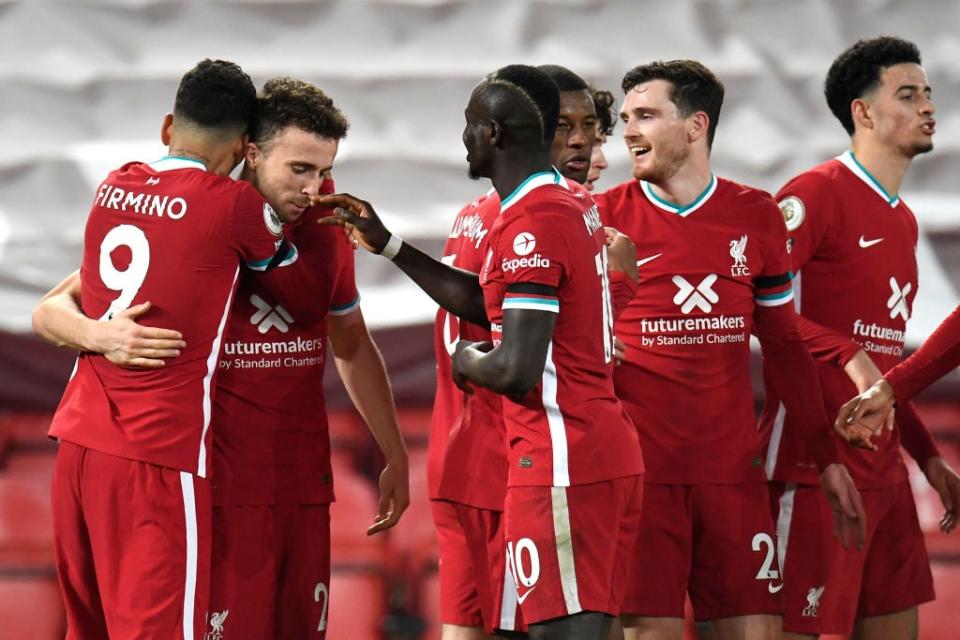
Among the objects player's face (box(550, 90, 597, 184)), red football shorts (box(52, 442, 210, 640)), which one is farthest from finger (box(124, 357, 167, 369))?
player's face (box(550, 90, 597, 184))

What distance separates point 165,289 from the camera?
10.3ft

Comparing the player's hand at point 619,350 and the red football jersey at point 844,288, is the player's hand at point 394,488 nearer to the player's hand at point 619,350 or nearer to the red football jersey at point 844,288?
the player's hand at point 619,350

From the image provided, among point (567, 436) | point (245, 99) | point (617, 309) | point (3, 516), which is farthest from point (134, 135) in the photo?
point (567, 436)

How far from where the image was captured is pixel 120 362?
3.08 meters

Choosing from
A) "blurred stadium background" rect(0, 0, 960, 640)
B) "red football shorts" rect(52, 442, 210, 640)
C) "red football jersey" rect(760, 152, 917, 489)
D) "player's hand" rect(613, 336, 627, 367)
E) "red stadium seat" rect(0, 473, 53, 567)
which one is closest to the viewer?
"red football shorts" rect(52, 442, 210, 640)

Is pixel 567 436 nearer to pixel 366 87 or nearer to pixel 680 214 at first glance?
pixel 680 214

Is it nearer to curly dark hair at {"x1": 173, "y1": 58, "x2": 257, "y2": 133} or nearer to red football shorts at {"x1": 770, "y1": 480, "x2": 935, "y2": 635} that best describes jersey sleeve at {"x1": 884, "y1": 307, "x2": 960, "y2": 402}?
red football shorts at {"x1": 770, "y1": 480, "x2": 935, "y2": 635}

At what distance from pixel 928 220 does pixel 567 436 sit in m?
3.98

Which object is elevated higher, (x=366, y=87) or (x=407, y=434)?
(x=366, y=87)

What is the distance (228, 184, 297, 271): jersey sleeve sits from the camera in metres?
3.15

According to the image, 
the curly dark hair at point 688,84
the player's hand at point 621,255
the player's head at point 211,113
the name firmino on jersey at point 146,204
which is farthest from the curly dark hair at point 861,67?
the name firmino on jersey at point 146,204

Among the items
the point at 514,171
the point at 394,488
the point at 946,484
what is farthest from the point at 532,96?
the point at 946,484

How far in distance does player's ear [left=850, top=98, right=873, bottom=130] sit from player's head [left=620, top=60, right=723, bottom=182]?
66 cm

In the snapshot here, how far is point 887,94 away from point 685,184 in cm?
92
